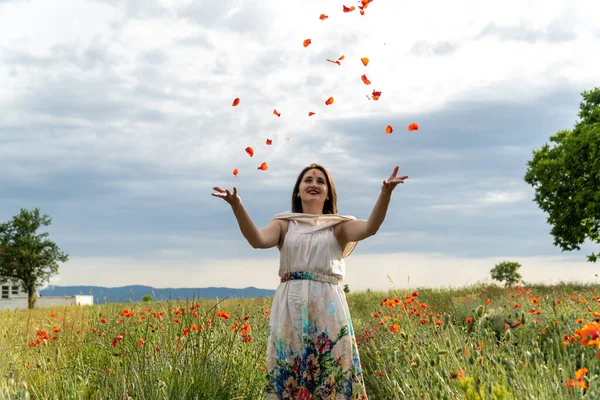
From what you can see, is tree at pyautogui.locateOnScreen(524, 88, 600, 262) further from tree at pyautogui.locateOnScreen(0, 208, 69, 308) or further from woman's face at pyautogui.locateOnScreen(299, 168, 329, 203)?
tree at pyautogui.locateOnScreen(0, 208, 69, 308)

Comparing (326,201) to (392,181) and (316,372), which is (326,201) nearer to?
(392,181)

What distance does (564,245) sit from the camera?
78.8 ft

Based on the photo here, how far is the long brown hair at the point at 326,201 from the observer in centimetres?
520

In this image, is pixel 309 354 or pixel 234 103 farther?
pixel 234 103

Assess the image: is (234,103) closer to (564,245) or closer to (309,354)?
(309,354)

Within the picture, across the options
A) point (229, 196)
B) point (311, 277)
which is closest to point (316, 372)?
point (311, 277)

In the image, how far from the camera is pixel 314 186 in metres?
5.03

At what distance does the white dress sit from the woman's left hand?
69cm

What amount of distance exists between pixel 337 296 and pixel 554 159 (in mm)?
22595

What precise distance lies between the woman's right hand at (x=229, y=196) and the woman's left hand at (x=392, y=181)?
3.73ft

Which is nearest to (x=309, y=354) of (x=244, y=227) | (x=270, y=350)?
(x=270, y=350)

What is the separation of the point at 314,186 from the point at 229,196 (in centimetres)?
91

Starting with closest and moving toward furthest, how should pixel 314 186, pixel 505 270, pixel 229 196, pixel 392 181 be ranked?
pixel 392 181
pixel 229 196
pixel 314 186
pixel 505 270

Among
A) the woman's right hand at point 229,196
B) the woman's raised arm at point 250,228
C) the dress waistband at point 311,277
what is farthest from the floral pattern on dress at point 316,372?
the woman's right hand at point 229,196
